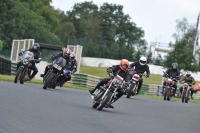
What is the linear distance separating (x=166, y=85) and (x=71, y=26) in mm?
102417

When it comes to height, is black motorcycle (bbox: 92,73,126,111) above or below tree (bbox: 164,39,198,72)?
below

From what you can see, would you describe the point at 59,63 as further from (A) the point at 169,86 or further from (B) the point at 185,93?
(B) the point at 185,93

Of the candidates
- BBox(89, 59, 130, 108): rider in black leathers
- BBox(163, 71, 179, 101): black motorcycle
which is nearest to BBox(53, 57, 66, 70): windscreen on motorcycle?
BBox(89, 59, 130, 108): rider in black leathers

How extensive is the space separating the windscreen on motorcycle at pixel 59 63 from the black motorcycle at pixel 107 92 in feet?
20.2

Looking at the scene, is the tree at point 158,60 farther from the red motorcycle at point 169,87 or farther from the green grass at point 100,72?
the red motorcycle at point 169,87

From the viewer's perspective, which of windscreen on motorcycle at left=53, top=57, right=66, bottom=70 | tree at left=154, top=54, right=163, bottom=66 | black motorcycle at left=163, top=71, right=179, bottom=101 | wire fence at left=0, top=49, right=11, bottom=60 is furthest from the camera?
tree at left=154, top=54, right=163, bottom=66

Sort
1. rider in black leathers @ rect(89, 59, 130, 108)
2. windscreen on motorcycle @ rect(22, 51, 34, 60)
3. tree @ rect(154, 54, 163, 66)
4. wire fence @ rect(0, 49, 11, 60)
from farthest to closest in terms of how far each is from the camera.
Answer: tree @ rect(154, 54, 163, 66), wire fence @ rect(0, 49, 11, 60), windscreen on motorcycle @ rect(22, 51, 34, 60), rider in black leathers @ rect(89, 59, 130, 108)

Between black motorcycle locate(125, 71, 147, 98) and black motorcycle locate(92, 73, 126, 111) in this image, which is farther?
black motorcycle locate(125, 71, 147, 98)

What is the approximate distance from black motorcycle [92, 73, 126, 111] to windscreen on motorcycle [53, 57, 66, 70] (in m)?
6.15

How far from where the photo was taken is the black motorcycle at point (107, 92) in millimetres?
16672

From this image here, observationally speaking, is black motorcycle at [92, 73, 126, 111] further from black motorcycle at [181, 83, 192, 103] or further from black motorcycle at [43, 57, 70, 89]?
black motorcycle at [181, 83, 192, 103]

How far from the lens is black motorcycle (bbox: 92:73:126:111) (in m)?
16.7

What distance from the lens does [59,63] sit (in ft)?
76.2

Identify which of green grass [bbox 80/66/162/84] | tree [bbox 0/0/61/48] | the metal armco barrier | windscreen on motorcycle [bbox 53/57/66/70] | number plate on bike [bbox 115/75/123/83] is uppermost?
tree [bbox 0/0/61/48]
